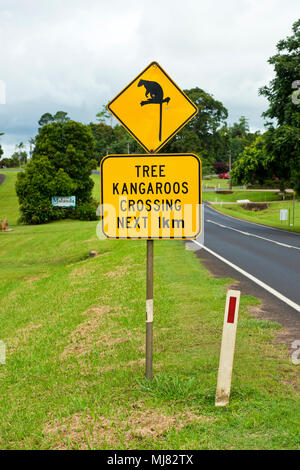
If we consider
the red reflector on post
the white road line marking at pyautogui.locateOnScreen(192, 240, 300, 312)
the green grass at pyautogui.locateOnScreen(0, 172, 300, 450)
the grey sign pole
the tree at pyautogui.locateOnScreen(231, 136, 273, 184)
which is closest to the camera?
the green grass at pyautogui.locateOnScreen(0, 172, 300, 450)

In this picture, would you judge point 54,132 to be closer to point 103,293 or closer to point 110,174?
point 103,293

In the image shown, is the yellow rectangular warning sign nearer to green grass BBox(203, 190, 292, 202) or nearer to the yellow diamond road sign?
the yellow diamond road sign

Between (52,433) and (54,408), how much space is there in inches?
24.1

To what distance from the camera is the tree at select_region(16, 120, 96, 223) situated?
4531 centimetres

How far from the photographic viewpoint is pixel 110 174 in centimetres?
520

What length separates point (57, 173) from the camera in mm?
46000

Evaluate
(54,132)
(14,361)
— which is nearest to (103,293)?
(14,361)

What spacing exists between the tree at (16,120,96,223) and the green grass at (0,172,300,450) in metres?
34.5

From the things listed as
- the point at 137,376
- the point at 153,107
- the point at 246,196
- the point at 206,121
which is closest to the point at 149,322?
the point at 137,376

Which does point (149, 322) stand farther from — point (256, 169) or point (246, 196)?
point (246, 196)

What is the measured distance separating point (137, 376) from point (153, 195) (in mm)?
2246

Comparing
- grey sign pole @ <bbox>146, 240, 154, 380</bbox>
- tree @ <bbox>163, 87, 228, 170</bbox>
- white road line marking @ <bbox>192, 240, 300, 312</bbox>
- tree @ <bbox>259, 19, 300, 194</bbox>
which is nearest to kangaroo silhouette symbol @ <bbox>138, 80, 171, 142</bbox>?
grey sign pole @ <bbox>146, 240, 154, 380</bbox>

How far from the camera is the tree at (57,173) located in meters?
45.3

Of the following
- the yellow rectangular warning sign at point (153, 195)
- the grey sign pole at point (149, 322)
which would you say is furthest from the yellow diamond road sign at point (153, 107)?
the grey sign pole at point (149, 322)
